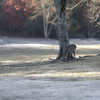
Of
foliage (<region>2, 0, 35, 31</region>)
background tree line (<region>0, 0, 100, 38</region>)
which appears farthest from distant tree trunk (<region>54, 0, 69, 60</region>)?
foliage (<region>2, 0, 35, 31</region>)

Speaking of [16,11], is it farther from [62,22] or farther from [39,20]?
[62,22]

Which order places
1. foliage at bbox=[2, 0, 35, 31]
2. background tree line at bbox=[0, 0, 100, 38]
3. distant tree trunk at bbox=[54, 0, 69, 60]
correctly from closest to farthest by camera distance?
distant tree trunk at bbox=[54, 0, 69, 60], background tree line at bbox=[0, 0, 100, 38], foliage at bbox=[2, 0, 35, 31]

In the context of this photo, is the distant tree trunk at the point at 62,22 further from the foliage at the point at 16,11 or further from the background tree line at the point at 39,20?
the foliage at the point at 16,11

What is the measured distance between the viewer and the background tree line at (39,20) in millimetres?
42219

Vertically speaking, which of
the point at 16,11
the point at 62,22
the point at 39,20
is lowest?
the point at 39,20

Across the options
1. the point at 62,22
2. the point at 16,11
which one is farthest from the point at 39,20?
the point at 62,22

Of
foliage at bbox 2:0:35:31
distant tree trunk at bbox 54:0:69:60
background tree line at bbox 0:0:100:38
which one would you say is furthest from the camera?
foliage at bbox 2:0:35:31

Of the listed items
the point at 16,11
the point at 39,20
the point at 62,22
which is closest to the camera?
the point at 62,22

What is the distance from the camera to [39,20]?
44688 mm

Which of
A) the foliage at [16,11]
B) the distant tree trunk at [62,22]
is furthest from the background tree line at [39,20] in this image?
the distant tree trunk at [62,22]

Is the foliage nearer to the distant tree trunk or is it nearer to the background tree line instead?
the background tree line

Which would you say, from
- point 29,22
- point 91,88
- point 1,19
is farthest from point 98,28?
point 91,88

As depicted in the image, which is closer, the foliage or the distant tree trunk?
the distant tree trunk

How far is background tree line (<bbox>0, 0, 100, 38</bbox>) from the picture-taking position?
139ft
